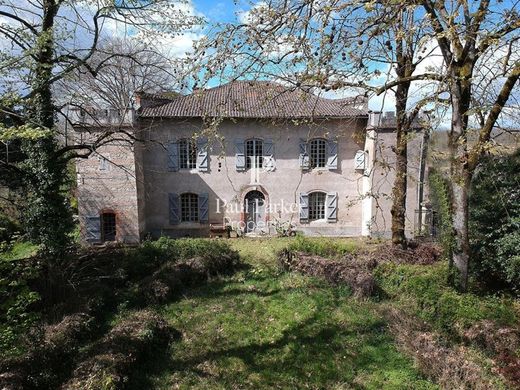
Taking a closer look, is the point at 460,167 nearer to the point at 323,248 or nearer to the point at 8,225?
the point at 323,248

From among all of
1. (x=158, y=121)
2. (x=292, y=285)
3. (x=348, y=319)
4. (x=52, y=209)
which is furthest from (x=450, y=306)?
(x=158, y=121)

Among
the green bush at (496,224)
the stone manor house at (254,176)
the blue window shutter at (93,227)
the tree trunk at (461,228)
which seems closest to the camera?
the tree trunk at (461,228)

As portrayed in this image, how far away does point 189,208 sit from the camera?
57.9ft

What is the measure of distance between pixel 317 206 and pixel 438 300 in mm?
10646

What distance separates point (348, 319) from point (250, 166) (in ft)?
35.3

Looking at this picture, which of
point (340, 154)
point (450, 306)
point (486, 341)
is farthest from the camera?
point (340, 154)

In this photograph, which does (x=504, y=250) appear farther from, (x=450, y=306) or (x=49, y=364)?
(x=49, y=364)

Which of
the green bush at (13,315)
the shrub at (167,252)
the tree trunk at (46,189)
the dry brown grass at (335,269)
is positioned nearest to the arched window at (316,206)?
the dry brown grass at (335,269)

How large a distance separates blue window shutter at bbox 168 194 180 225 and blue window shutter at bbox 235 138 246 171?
11.2ft

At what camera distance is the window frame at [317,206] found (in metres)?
17.8

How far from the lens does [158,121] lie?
16.6 m

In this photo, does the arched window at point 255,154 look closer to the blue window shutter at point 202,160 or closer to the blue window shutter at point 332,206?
the blue window shutter at point 202,160

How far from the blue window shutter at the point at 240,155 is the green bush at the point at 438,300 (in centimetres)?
917

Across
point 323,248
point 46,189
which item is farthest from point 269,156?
point 46,189
